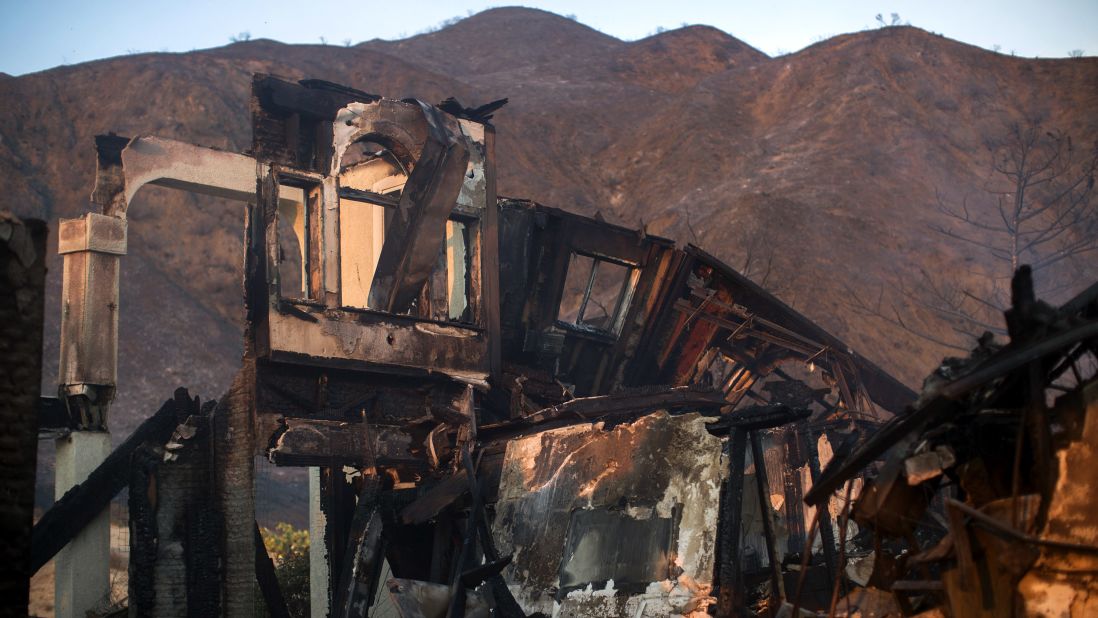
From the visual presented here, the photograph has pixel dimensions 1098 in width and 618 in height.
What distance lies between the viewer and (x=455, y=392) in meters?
14.7

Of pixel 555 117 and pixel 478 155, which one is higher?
pixel 555 117

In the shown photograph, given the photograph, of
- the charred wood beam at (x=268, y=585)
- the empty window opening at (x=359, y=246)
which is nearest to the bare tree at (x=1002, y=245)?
the empty window opening at (x=359, y=246)

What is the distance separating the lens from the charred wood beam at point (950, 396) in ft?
17.8

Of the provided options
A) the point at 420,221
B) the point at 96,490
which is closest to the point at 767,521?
the point at 420,221

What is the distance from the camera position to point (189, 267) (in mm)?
35719

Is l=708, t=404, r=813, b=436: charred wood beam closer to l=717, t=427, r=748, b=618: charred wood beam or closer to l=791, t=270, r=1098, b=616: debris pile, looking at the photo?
l=717, t=427, r=748, b=618: charred wood beam

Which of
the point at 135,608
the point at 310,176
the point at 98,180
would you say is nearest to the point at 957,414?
the point at 135,608

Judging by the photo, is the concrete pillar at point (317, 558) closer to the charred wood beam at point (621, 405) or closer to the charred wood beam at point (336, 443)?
the charred wood beam at point (336, 443)

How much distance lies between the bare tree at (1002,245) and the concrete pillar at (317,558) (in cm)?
1569

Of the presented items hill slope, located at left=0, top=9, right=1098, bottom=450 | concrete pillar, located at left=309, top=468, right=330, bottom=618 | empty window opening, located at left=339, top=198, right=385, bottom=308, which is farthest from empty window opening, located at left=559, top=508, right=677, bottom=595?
hill slope, located at left=0, top=9, right=1098, bottom=450

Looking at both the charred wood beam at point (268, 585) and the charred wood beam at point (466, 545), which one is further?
the charred wood beam at point (268, 585)

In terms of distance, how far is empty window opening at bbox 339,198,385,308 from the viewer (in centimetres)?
1733

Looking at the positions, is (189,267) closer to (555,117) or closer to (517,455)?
(555,117)

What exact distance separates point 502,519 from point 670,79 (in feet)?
153
